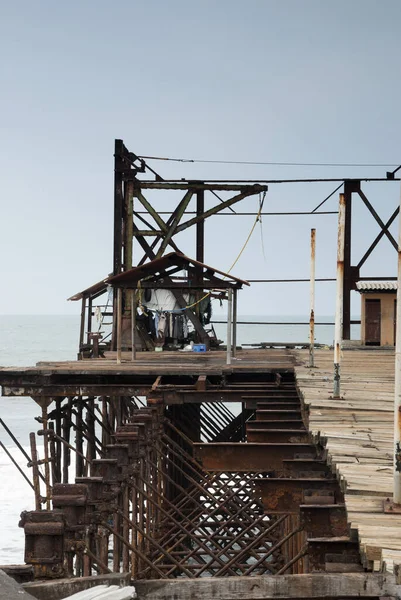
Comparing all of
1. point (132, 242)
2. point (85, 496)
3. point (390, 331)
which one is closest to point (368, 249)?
point (390, 331)

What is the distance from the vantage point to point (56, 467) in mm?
20906

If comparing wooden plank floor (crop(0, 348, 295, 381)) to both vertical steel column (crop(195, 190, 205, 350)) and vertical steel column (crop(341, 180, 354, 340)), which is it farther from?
vertical steel column (crop(341, 180, 354, 340))

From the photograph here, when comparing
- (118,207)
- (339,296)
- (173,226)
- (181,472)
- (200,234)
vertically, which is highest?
(118,207)

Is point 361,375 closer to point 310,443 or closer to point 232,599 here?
point 310,443

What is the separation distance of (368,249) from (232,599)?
21.4 m

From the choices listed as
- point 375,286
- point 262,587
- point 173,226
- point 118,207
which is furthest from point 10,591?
point 173,226

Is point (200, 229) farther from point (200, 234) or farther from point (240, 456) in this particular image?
point (240, 456)

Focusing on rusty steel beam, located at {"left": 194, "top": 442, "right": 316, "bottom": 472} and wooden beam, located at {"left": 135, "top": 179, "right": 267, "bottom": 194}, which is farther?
wooden beam, located at {"left": 135, "top": 179, "right": 267, "bottom": 194}

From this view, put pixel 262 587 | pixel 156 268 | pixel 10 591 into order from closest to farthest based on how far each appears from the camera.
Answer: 1. pixel 10 591
2. pixel 262 587
3. pixel 156 268

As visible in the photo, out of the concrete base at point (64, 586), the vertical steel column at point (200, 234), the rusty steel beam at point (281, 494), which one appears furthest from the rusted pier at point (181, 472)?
the vertical steel column at point (200, 234)

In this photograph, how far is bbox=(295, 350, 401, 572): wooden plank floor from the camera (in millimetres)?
4695

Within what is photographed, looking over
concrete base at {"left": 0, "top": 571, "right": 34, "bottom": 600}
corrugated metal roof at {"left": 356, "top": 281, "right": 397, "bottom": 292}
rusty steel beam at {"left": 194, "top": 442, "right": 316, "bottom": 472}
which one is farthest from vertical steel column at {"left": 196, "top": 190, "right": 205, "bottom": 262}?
concrete base at {"left": 0, "top": 571, "right": 34, "bottom": 600}

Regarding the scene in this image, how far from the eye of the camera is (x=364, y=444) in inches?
296

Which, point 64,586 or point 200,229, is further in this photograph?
point 200,229
